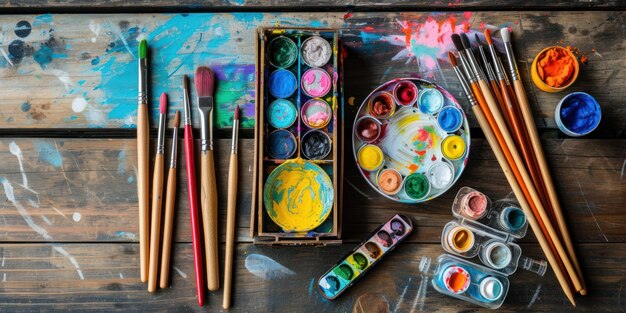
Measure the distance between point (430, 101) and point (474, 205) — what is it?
0.33 m

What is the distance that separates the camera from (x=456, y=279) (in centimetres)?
148

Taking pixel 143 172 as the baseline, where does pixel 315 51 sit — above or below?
above

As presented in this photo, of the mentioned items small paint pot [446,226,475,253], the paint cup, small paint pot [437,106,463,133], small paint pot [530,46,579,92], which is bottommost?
small paint pot [446,226,475,253]

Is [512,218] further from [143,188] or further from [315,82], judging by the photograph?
[143,188]

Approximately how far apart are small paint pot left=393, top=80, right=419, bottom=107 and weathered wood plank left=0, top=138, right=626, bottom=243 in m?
0.22

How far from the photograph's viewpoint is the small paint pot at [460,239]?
149 centimetres

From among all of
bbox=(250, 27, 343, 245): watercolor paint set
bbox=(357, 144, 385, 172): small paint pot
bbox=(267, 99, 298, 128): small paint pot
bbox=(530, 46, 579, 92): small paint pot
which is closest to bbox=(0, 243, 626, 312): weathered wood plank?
bbox=(250, 27, 343, 245): watercolor paint set

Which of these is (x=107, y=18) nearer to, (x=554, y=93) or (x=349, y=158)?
(x=349, y=158)

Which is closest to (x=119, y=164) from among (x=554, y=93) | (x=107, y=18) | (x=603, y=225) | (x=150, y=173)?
(x=150, y=173)

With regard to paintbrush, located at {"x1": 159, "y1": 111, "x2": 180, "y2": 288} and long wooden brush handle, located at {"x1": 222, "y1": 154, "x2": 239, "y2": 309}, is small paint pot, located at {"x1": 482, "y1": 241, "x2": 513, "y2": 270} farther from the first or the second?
paintbrush, located at {"x1": 159, "y1": 111, "x2": 180, "y2": 288}

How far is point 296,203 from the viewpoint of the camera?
1485 mm

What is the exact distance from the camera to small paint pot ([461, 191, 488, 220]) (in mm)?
1498

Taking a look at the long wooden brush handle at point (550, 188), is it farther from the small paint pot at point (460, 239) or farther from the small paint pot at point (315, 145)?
the small paint pot at point (315, 145)

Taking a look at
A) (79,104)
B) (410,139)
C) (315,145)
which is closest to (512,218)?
(410,139)
